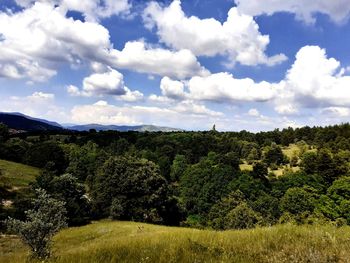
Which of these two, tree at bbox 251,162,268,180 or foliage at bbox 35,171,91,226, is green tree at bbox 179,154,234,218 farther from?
foliage at bbox 35,171,91,226

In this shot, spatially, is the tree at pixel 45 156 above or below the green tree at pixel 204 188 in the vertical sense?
above

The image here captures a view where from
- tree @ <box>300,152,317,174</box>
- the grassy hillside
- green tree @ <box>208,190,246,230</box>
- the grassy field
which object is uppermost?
the grassy hillside

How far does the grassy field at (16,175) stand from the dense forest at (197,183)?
3937 mm

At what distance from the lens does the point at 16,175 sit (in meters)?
86.7

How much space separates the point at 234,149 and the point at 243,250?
17494cm

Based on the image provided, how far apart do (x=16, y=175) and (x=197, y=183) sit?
191ft

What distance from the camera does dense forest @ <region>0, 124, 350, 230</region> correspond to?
218 feet

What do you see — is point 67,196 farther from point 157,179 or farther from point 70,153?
point 70,153

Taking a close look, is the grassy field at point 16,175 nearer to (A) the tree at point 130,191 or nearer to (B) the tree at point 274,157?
(A) the tree at point 130,191

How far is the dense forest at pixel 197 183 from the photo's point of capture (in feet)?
218

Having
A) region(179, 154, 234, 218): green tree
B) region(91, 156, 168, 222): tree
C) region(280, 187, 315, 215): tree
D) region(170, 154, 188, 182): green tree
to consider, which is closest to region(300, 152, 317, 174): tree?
region(179, 154, 234, 218): green tree

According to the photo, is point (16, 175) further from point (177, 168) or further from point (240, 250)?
point (240, 250)

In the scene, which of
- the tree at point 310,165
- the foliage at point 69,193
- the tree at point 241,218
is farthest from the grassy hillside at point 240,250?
the tree at point 310,165

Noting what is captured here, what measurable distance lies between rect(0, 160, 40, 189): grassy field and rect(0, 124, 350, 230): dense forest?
3.94 metres
